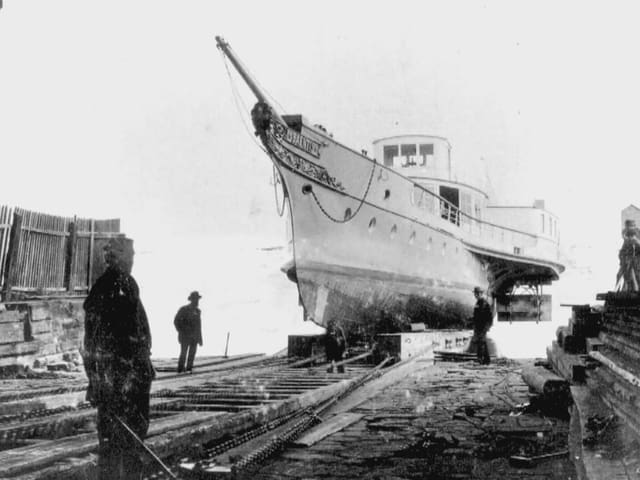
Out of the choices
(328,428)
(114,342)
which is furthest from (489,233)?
(114,342)

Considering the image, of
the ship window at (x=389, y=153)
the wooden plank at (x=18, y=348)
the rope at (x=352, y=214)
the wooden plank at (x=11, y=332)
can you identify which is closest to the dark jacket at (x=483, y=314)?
the rope at (x=352, y=214)

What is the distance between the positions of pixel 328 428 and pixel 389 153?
13.9 metres

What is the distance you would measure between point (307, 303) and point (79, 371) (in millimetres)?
4200

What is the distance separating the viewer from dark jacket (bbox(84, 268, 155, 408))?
313 cm

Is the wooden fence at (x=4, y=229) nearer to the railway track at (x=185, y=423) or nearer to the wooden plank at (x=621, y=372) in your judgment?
the railway track at (x=185, y=423)

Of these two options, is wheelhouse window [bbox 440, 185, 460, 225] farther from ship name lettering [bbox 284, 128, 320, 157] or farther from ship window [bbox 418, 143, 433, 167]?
ship name lettering [bbox 284, 128, 320, 157]

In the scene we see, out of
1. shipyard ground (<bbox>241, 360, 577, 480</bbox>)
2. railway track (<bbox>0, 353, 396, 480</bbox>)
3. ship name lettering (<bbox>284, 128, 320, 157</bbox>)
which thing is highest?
ship name lettering (<bbox>284, 128, 320, 157</bbox>)

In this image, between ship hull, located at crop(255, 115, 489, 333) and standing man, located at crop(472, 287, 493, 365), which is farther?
ship hull, located at crop(255, 115, 489, 333)

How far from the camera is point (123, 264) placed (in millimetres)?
3279

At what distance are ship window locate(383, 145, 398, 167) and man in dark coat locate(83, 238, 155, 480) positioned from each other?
15320mm

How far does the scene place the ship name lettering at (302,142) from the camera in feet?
37.0

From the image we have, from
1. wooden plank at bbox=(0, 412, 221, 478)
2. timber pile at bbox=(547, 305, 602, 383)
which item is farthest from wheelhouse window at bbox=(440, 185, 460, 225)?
wooden plank at bbox=(0, 412, 221, 478)

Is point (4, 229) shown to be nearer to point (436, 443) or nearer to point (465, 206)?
point (436, 443)

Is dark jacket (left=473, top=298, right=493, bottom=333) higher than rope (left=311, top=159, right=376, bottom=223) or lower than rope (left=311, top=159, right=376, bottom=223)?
lower
